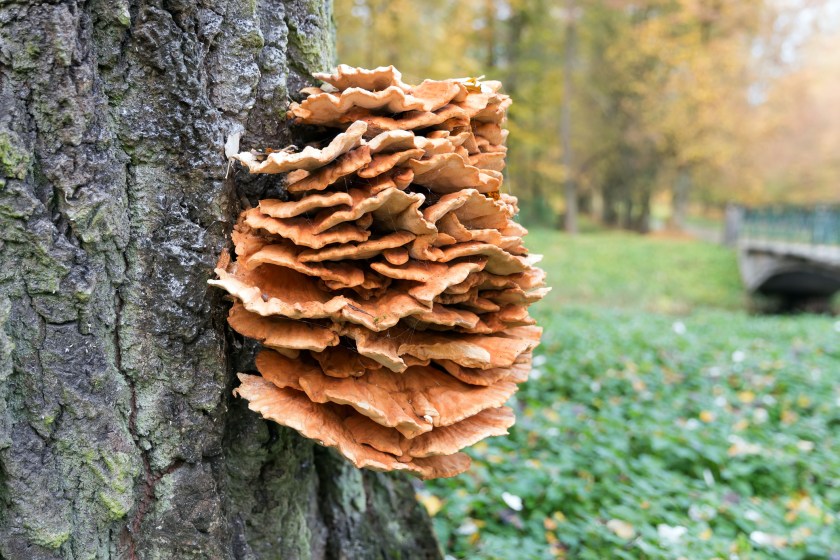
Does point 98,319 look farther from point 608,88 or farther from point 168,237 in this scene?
point 608,88

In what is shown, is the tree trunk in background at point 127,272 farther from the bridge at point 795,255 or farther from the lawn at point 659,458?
the bridge at point 795,255

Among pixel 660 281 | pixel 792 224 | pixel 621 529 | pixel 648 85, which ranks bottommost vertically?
pixel 660 281

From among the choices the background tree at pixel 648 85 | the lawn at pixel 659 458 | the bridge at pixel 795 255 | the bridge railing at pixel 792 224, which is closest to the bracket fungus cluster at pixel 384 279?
the lawn at pixel 659 458

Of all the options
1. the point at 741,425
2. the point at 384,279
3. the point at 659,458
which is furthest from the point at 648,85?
the point at 384,279

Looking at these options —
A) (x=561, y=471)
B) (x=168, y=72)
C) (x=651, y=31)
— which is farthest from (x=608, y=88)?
(x=168, y=72)

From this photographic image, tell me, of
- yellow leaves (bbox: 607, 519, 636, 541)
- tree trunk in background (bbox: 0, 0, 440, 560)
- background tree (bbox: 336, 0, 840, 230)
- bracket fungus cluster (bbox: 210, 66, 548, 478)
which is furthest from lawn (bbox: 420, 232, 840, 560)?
background tree (bbox: 336, 0, 840, 230)

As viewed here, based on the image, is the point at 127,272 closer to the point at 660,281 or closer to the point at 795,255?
Result: the point at 795,255

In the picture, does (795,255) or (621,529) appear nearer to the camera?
(621,529)
